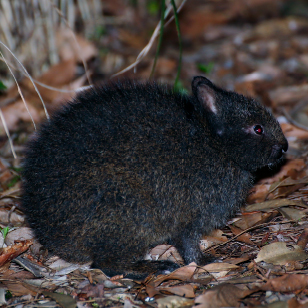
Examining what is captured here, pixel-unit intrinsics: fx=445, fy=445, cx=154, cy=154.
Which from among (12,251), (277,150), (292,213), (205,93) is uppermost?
(205,93)

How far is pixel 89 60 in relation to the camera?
9547 mm

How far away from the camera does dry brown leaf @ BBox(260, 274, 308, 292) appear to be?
12.4 ft

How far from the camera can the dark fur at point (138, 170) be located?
4332mm

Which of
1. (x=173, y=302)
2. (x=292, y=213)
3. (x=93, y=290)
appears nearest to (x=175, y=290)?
(x=173, y=302)

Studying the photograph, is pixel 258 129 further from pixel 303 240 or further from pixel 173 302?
pixel 173 302

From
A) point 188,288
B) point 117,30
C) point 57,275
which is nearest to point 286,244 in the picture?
point 188,288

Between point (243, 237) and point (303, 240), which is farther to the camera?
point (243, 237)

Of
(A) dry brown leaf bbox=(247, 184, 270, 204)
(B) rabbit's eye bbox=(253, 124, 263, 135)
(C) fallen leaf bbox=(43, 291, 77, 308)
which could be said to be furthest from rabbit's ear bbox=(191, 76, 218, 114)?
(C) fallen leaf bbox=(43, 291, 77, 308)

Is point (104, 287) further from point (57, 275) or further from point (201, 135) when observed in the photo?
point (201, 135)

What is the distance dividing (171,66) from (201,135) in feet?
16.7

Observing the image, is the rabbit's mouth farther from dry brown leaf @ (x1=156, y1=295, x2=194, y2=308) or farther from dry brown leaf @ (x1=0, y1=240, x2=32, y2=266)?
dry brown leaf @ (x1=0, y1=240, x2=32, y2=266)

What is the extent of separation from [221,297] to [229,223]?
5.55 feet

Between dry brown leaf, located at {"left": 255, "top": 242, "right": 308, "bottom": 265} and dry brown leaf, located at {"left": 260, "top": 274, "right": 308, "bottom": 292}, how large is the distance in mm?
459

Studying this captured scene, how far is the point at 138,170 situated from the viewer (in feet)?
14.4
